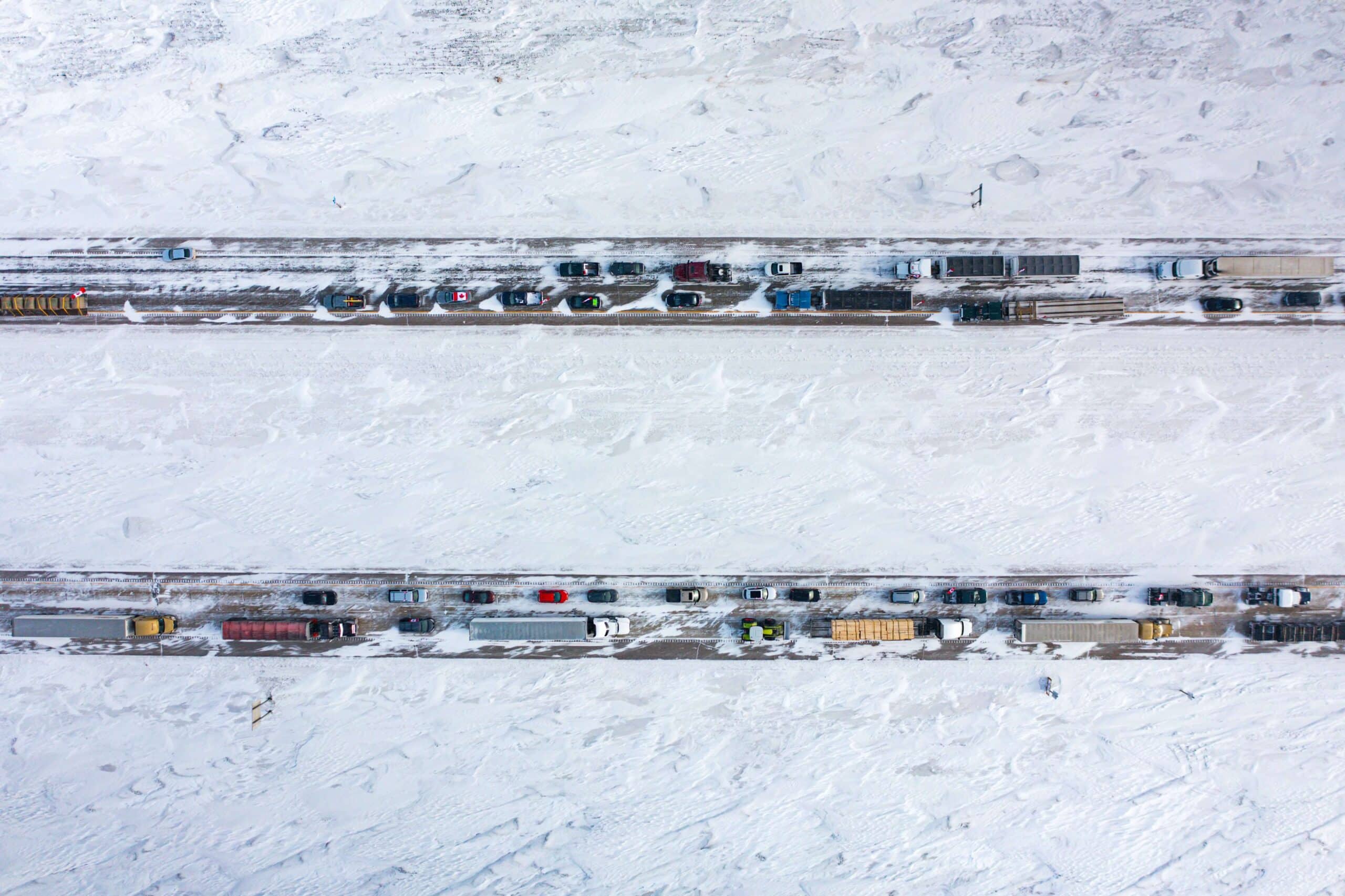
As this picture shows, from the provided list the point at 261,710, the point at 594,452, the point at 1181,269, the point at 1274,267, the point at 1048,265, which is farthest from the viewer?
the point at 594,452

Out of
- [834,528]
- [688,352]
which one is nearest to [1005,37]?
[688,352]

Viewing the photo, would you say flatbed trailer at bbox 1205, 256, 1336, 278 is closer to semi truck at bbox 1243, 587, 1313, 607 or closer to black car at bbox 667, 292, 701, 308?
semi truck at bbox 1243, 587, 1313, 607

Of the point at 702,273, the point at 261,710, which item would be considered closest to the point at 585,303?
the point at 702,273

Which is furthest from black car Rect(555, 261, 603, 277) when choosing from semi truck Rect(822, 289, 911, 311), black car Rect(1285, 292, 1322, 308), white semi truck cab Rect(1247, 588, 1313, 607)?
white semi truck cab Rect(1247, 588, 1313, 607)

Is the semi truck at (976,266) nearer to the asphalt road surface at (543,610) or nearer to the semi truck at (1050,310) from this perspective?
the semi truck at (1050,310)

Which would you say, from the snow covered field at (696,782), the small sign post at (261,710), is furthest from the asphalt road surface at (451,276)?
the small sign post at (261,710)

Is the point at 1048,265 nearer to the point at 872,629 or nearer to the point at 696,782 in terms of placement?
the point at 872,629
